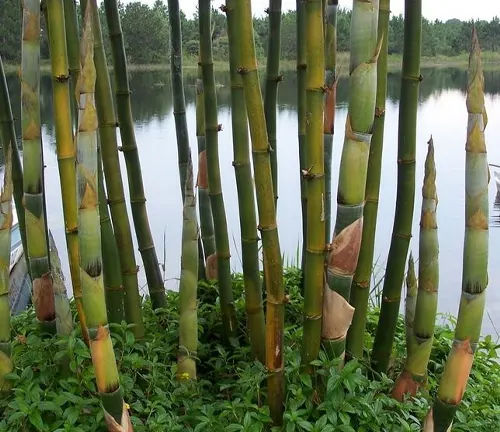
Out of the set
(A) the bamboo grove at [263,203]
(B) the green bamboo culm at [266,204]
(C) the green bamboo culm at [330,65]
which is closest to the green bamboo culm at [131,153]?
(A) the bamboo grove at [263,203]

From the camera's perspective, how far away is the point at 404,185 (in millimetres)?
1512

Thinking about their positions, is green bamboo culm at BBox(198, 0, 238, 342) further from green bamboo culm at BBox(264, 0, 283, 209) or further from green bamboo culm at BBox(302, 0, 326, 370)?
green bamboo culm at BBox(302, 0, 326, 370)

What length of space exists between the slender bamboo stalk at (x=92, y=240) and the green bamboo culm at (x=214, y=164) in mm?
594

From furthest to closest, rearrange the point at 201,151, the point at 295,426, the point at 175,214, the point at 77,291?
the point at 175,214
the point at 201,151
the point at 77,291
the point at 295,426

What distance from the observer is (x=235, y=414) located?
1342mm

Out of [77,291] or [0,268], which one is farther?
[77,291]

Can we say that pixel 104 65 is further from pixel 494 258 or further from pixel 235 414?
pixel 494 258

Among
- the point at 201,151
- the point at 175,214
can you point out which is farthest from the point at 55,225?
the point at 201,151

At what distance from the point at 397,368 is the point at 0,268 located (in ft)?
3.29

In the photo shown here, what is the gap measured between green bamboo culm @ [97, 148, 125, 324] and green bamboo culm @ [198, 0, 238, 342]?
0.28m

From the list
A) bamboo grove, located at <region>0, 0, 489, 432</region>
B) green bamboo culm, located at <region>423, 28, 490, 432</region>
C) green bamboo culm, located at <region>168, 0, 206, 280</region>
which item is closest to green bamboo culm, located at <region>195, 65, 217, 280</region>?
green bamboo culm, located at <region>168, 0, 206, 280</region>

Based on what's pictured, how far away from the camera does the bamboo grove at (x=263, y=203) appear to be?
3.88 feet

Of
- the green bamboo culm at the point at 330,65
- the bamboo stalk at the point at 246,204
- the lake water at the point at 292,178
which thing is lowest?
the lake water at the point at 292,178

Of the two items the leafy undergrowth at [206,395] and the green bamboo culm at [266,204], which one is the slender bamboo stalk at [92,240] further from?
the green bamboo culm at [266,204]
